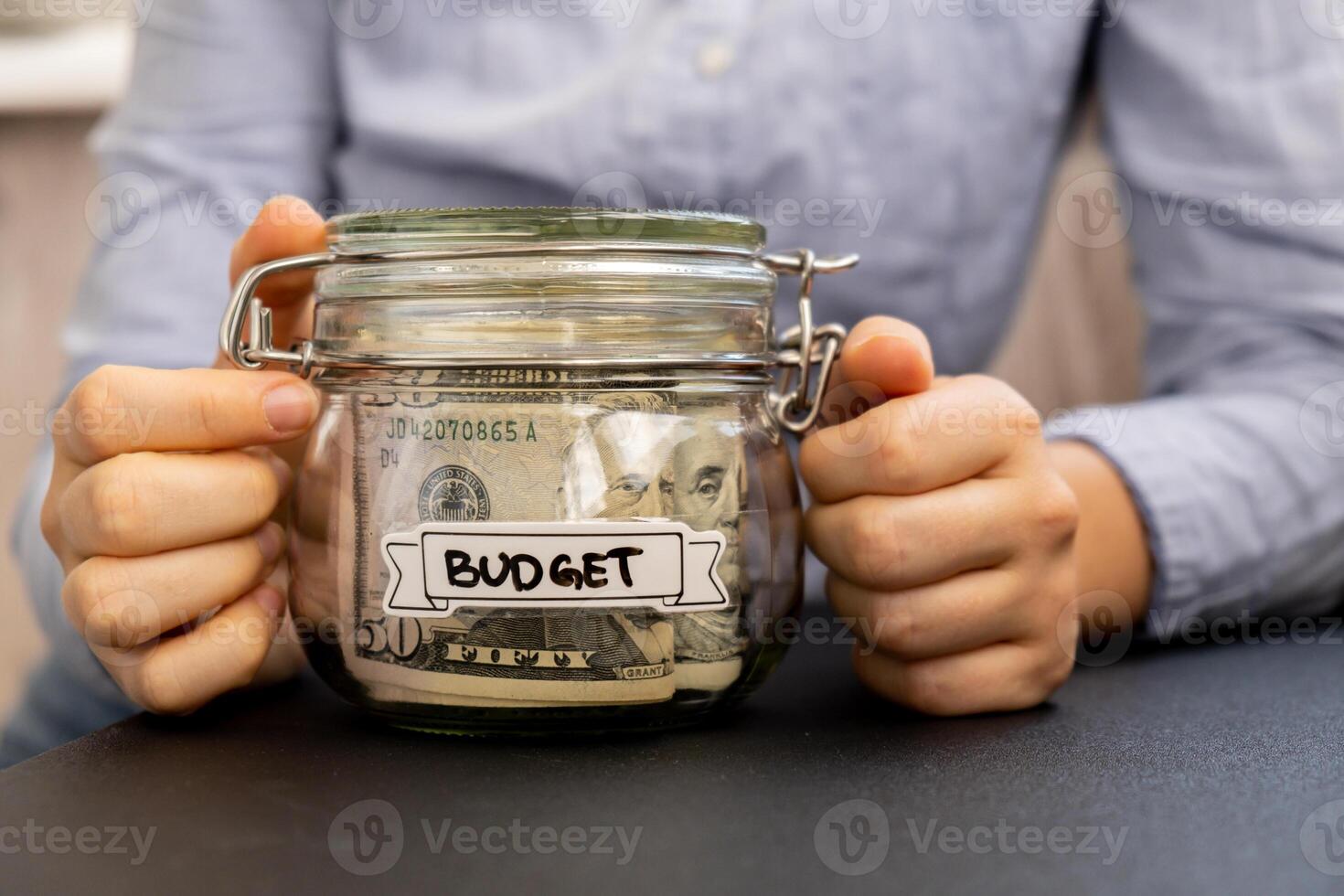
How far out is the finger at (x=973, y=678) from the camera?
0.47 meters

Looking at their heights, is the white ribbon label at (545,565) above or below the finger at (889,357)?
below

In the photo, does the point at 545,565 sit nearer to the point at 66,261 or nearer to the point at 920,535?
the point at 920,535

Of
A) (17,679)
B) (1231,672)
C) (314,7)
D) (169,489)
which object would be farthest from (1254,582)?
(17,679)

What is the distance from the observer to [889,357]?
456 mm

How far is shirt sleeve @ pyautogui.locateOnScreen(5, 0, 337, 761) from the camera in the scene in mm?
774

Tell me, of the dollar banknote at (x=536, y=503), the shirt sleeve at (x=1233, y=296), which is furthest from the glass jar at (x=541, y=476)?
the shirt sleeve at (x=1233, y=296)

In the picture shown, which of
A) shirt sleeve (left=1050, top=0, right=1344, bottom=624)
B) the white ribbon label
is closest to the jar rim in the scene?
the white ribbon label

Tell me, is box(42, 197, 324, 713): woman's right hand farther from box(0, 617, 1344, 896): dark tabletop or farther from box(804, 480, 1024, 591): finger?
box(804, 480, 1024, 591): finger

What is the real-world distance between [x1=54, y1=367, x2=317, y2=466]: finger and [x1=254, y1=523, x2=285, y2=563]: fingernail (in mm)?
56

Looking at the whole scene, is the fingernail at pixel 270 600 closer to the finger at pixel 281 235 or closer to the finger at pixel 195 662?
the finger at pixel 195 662

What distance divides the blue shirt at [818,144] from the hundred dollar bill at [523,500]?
406 mm

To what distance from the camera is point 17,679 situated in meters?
1.85

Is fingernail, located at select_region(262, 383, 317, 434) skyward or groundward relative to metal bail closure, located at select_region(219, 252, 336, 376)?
groundward

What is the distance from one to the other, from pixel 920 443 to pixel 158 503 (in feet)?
1.00
